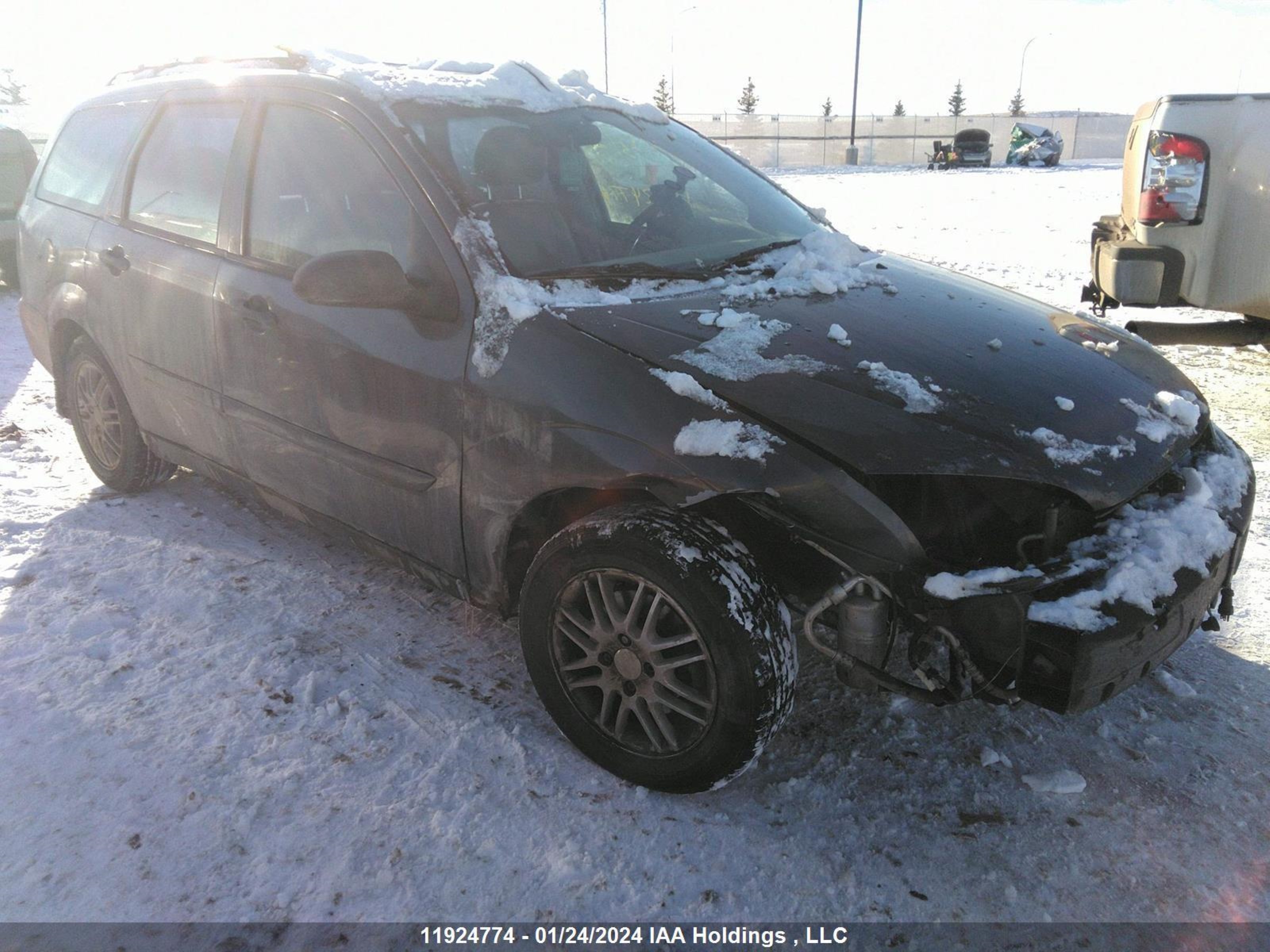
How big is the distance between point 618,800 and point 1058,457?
4.52 feet

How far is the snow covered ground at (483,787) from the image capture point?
2.10m

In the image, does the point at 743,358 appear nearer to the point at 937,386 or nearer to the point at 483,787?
the point at 937,386

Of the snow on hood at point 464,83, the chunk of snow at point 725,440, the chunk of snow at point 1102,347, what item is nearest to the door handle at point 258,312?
the snow on hood at point 464,83

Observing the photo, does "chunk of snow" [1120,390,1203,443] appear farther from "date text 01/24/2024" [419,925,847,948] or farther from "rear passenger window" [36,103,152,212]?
"rear passenger window" [36,103,152,212]

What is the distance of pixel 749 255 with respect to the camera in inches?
122

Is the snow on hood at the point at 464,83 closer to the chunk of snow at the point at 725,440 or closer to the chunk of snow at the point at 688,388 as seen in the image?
the chunk of snow at the point at 688,388

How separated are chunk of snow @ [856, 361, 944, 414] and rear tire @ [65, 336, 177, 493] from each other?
10.6 feet

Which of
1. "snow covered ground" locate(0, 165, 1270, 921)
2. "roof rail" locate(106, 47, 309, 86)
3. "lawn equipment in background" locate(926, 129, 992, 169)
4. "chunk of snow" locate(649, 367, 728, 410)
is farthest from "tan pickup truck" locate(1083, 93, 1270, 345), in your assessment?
"lawn equipment in background" locate(926, 129, 992, 169)

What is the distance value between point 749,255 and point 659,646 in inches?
57.3

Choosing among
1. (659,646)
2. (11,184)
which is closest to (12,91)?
(11,184)

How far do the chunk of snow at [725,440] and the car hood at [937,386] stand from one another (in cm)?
3

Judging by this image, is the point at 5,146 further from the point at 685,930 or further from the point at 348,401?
the point at 685,930

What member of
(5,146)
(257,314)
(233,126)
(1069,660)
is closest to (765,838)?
(1069,660)

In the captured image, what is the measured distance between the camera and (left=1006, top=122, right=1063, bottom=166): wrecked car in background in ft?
103
